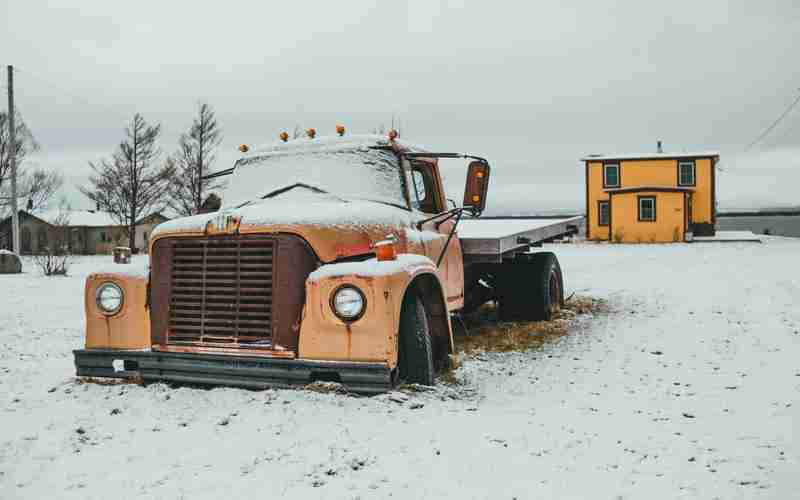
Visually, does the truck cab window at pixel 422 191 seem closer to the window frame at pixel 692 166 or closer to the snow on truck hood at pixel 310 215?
the snow on truck hood at pixel 310 215

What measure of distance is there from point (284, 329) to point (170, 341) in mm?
963

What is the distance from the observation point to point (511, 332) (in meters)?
8.69

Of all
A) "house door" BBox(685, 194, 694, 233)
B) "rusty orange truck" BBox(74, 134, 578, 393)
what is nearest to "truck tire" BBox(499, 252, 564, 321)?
"rusty orange truck" BBox(74, 134, 578, 393)

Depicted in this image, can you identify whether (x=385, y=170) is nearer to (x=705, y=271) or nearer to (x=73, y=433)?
(x=73, y=433)

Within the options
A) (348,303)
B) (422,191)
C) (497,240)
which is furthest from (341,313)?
(497,240)

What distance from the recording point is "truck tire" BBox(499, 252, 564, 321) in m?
9.51

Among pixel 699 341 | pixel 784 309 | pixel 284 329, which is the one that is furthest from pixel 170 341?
pixel 784 309

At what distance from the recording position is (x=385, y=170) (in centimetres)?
632

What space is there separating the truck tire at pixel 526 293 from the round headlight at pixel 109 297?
560 cm

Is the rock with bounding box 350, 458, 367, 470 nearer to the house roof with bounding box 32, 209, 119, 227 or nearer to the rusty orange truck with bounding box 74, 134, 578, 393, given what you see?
the rusty orange truck with bounding box 74, 134, 578, 393

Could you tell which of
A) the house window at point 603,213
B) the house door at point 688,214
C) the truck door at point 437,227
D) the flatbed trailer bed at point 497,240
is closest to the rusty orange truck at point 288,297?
the truck door at point 437,227

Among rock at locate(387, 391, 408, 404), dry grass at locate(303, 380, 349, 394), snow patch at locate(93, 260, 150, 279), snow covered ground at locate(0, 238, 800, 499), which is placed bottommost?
snow covered ground at locate(0, 238, 800, 499)

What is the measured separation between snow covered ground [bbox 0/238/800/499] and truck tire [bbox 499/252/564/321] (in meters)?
2.33

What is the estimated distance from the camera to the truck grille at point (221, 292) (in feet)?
16.0
